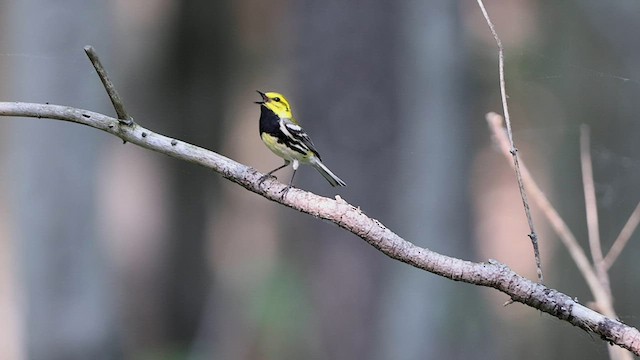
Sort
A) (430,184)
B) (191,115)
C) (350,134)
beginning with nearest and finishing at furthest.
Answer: (350,134), (430,184), (191,115)

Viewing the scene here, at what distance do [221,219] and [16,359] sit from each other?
1.98m

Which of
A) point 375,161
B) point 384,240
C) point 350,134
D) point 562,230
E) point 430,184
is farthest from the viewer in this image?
point 430,184

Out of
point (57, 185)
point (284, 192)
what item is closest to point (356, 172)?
point (57, 185)

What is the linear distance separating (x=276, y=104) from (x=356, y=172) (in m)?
1.62

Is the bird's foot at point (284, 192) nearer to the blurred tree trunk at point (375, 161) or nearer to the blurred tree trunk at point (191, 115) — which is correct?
the blurred tree trunk at point (375, 161)

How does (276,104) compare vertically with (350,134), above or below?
below

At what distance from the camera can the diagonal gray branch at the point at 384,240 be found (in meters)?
0.92

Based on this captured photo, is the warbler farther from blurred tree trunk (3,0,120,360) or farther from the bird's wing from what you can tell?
blurred tree trunk (3,0,120,360)

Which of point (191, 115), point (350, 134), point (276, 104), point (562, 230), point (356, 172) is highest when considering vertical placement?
point (191, 115)

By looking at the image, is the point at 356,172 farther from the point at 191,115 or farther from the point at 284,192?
the point at 191,115

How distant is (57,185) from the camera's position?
3.03 metres

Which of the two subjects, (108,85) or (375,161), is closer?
(108,85)

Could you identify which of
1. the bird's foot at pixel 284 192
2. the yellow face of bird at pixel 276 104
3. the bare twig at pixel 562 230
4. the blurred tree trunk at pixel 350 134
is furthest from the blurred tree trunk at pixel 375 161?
the bird's foot at pixel 284 192

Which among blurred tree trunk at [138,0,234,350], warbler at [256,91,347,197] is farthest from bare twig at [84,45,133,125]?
blurred tree trunk at [138,0,234,350]
